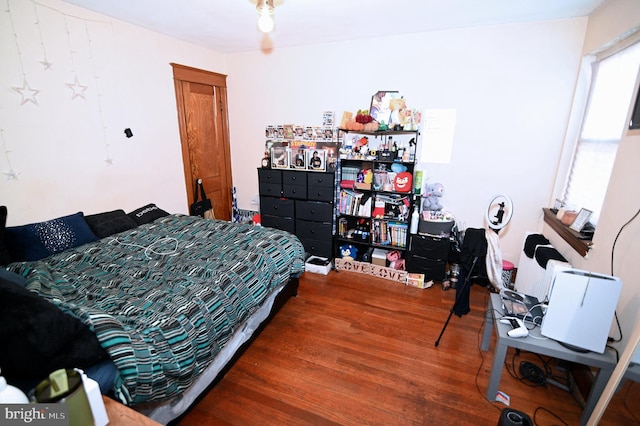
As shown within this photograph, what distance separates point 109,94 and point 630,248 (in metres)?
4.18

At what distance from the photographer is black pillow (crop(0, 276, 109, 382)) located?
1.03 m

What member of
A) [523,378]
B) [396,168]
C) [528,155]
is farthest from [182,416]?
[528,155]

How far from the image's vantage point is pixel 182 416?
164 centimetres

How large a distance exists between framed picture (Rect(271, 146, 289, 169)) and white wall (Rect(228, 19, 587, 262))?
520 millimetres

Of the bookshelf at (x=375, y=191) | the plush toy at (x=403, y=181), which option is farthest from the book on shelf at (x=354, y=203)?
the plush toy at (x=403, y=181)

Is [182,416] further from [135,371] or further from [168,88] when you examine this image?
[168,88]

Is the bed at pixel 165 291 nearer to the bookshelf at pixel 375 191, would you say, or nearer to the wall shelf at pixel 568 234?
the bookshelf at pixel 375 191

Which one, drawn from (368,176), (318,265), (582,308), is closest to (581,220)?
(582,308)

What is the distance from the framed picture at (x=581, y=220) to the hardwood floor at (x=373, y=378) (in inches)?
40.8

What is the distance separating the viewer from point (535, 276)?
2365mm

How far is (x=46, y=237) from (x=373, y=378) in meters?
2.64

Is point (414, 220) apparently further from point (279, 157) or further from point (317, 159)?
point (279, 157)

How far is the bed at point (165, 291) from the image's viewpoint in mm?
1306

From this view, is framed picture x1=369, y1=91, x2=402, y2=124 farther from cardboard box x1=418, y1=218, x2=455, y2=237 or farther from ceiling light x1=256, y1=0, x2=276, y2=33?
ceiling light x1=256, y1=0, x2=276, y2=33
